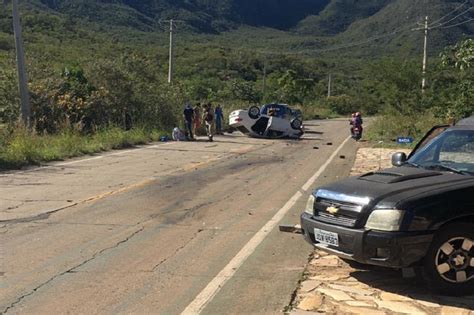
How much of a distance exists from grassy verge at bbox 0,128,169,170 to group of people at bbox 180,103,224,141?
6.76 feet

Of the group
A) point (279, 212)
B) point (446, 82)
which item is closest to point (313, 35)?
point (446, 82)

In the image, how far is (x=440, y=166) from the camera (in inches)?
257

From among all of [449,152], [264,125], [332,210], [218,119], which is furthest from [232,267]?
[218,119]

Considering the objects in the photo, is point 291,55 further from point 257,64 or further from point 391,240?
point 391,240

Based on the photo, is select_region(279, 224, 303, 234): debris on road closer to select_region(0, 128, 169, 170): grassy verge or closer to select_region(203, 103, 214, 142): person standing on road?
select_region(0, 128, 169, 170): grassy verge

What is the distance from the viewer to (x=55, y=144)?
749 inches

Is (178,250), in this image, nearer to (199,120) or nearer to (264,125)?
(199,120)

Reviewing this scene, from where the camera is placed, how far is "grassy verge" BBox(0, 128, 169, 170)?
52.5ft

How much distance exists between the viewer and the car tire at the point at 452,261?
561 centimetres

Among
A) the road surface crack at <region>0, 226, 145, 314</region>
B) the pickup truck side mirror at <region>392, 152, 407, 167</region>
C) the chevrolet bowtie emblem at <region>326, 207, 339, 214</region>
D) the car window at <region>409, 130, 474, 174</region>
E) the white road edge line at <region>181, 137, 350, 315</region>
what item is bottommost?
the road surface crack at <region>0, 226, 145, 314</region>

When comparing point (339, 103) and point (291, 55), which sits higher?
point (291, 55)

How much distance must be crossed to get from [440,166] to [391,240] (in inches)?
57.4

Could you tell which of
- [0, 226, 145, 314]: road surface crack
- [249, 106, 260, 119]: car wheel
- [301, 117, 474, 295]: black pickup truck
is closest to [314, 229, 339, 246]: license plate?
[301, 117, 474, 295]: black pickup truck

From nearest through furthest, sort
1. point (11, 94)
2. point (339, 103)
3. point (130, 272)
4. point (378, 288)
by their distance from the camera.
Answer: point (378, 288) < point (130, 272) < point (11, 94) < point (339, 103)
